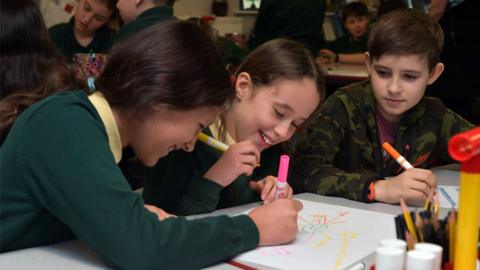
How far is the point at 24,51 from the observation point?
1.68m

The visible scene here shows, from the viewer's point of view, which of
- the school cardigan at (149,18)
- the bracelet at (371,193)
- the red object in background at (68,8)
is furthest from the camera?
the red object in background at (68,8)

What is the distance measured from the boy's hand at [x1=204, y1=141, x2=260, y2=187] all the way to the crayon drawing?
0.50 feet

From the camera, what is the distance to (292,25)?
3859 mm

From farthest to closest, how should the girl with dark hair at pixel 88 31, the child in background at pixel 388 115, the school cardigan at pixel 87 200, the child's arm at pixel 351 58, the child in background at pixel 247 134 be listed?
the child's arm at pixel 351 58 < the girl with dark hair at pixel 88 31 < the child in background at pixel 388 115 < the child in background at pixel 247 134 < the school cardigan at pixel 87 200

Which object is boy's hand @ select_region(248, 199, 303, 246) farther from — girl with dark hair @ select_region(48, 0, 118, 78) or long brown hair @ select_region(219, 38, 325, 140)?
girl with dark hair @ select_region(48, 0, 118, 78)

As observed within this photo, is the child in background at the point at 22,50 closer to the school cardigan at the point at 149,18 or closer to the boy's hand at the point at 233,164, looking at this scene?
the school cardigan at the point at 149,18

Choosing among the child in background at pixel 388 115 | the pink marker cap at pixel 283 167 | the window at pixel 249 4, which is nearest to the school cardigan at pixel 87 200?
the pink marker cap at pixel 283 167

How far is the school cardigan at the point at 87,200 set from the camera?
2.71ft

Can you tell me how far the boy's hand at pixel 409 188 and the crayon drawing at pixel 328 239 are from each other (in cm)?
12

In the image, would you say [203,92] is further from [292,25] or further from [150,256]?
[292,25]

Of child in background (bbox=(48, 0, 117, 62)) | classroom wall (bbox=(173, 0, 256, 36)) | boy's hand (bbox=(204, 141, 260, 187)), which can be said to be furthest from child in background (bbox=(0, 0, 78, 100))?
classroom wall (bbox=(173, 0, 256, 36))

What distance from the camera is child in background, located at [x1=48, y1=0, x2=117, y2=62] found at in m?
2.67

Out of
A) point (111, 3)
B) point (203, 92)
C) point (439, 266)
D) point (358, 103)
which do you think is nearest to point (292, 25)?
point (111, 3)

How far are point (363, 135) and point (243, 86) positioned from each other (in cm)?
41
